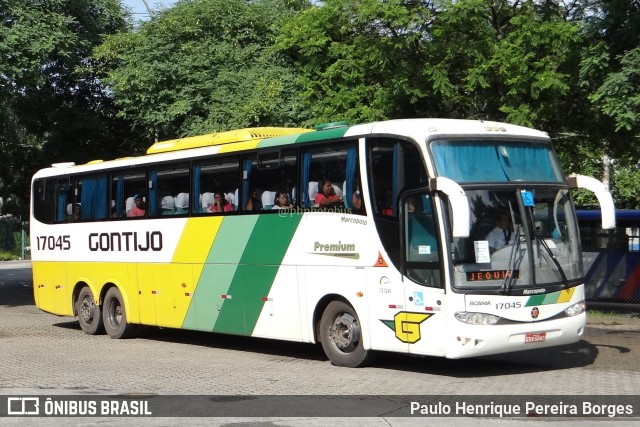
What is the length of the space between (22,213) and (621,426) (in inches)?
1622

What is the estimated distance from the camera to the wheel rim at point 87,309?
20.5m

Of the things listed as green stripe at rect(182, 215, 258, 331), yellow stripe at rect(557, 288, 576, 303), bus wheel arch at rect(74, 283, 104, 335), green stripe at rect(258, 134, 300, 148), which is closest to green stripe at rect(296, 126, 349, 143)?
green stripe at rect(258, 134, 300, 148)

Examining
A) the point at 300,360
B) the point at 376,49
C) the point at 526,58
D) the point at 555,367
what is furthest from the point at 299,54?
the point at 555,367

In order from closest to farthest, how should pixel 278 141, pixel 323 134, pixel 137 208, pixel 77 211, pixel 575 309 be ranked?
pixel 575 309
pixel 323 134
pixel 278 141
pixel 137 208
pixel 77 211

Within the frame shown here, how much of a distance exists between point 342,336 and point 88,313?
7.95m

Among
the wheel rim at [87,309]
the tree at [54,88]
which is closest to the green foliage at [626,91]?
the wheel rim at [87,309]

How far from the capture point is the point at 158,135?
27.0 m

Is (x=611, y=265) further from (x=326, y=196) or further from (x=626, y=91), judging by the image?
(x=326, y=196)

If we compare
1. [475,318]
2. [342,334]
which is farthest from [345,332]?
[475,318]

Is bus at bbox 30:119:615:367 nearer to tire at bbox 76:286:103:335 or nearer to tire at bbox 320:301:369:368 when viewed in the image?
tire at bbox 320:301:369:368

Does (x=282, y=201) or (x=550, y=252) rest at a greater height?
(x=282, y=201)

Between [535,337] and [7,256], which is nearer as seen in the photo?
[535,337]

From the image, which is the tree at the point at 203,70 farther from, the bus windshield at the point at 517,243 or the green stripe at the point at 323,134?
the bus windshield at the point at 517,243

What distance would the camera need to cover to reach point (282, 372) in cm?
1405
